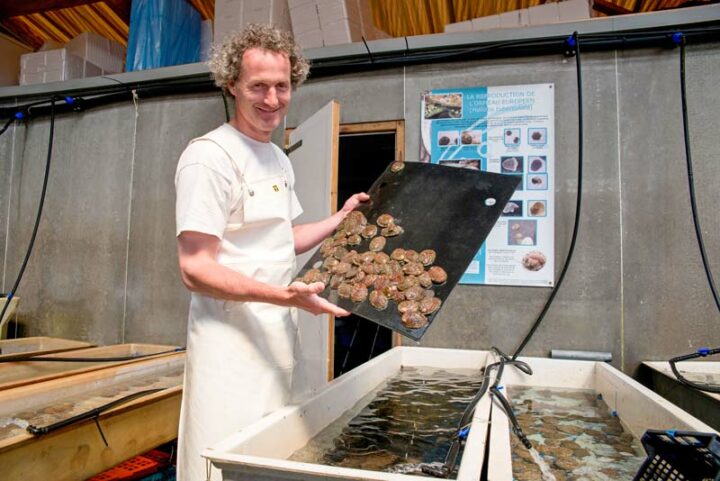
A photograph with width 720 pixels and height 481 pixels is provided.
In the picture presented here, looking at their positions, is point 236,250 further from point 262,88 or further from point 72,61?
point 72,61

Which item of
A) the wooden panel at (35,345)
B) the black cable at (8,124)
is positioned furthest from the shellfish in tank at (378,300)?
the black cable at (8,124)

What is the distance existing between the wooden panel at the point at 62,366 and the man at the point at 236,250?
126 centimetres

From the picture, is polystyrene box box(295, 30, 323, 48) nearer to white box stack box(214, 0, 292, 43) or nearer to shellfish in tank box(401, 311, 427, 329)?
white box stack box(214, 0, 292, 43)

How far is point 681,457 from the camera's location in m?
0.93

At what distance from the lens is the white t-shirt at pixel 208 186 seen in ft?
4.09

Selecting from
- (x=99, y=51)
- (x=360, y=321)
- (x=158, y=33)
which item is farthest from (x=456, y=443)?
(x=99, y=51)

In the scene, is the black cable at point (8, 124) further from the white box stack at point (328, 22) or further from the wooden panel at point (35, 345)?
the white box stack at point (328, 22)

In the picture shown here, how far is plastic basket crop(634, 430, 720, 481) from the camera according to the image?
2.82 feet

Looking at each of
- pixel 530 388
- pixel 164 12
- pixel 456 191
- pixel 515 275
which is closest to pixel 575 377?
pixel 530 388

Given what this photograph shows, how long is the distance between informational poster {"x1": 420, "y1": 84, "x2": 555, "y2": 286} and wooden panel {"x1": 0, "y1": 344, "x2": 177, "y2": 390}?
224 centimetres

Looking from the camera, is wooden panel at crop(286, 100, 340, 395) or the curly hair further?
wooden panel at crop(286, 100, 340, 395)

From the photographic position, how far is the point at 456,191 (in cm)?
165

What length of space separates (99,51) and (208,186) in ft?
12.1

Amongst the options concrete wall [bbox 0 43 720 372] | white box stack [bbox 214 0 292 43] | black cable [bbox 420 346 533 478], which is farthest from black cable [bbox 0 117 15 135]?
black cable [bbox 420 346 533 478]
